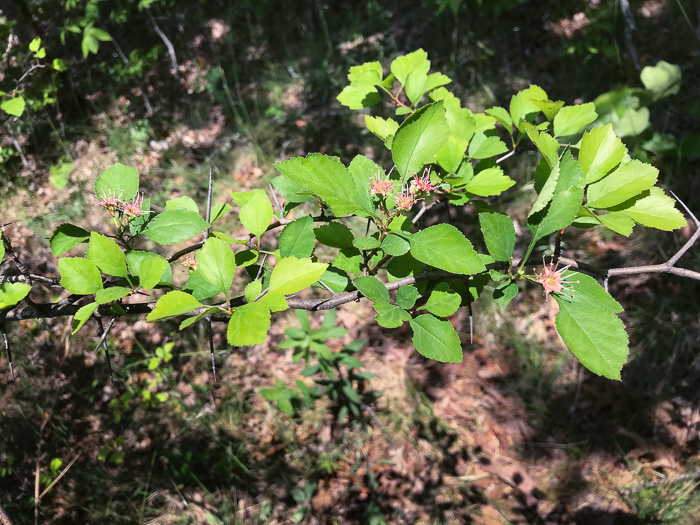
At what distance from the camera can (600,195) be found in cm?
67

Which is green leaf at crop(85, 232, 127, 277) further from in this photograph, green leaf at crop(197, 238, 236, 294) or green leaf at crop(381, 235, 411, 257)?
green leaf at crop(381, 235, 411, 257)

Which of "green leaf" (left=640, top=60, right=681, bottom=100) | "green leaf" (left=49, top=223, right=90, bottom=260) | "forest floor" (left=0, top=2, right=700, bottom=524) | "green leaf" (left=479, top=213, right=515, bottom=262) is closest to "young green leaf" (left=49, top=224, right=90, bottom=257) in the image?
"green leaf" (left=49, top=223, right=90, bottom=260)

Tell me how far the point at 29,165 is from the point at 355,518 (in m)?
Answer: 4.11

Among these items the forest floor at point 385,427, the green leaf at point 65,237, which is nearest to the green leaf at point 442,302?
the green leaf at point 65,237

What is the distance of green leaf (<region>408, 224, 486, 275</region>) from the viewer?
2.03 feet

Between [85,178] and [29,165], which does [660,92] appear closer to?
[85,178]

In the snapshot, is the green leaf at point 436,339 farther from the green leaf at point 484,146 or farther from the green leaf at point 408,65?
the green leaf at point 408,65

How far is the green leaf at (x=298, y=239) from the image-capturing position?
0.77 m

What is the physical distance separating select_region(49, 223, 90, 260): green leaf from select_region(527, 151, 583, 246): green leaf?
2.69 feet

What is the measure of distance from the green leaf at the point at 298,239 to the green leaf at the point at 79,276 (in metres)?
0.31

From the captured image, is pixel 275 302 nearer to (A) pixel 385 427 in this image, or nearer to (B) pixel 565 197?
(B) pixel 565 197

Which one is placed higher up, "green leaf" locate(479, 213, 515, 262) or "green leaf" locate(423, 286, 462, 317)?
"green leaf" locate(479, 213, 515, 262)


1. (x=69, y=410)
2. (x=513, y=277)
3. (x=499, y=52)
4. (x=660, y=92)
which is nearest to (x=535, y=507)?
(x=513, y=277)

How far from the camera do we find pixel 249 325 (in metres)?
0.59
